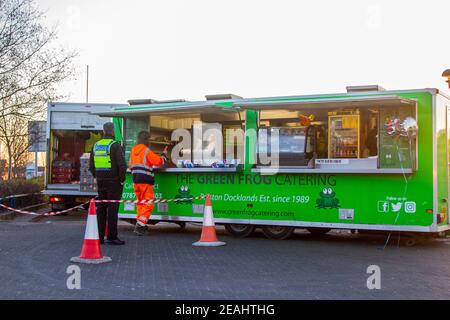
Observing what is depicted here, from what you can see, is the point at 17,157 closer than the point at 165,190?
No

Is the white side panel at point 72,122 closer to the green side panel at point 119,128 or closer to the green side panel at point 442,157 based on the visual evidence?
the green side panel at point 119,128

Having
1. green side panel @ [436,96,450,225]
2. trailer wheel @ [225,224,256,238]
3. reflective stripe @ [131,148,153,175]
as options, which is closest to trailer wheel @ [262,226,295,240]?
trailer wheel @ [225,224,256,238]

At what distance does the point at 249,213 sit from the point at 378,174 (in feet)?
8.53

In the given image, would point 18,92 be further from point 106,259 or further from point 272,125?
point 106,259

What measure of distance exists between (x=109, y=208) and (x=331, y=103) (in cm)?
421

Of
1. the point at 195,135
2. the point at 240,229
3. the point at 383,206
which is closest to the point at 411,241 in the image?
the point at 383,206

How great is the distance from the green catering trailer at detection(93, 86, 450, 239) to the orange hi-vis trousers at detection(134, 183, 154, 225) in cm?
54

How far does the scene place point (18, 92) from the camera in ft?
82.5

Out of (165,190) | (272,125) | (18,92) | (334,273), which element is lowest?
(334,273)

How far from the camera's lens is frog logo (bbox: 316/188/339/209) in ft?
39.1

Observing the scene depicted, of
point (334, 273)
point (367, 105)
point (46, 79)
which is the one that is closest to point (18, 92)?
point (46, 79)

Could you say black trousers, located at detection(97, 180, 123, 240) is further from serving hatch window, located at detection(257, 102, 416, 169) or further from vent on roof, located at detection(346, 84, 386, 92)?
vent on roof, located at detection(346, 84, 386, 92)

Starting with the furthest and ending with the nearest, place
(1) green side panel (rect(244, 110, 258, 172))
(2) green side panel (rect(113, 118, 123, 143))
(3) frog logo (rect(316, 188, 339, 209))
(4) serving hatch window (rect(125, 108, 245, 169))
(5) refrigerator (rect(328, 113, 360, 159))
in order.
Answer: (2) green side panel (rect(113, 118, 123, 143)) → (4) serving hatch window (rect(125, 108, 245, 169)) → (1) green side panel (rect(244, 110, 258, 172)) → (5) refrigerator (rect(328, 113, 360, 159)) → (3) frog logo (rect(316, 188, 339, 209))

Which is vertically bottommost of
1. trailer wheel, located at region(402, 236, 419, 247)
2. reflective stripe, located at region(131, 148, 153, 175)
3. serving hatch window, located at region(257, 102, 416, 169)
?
trailer wheel, located at region(402, 236, 419, 247)
